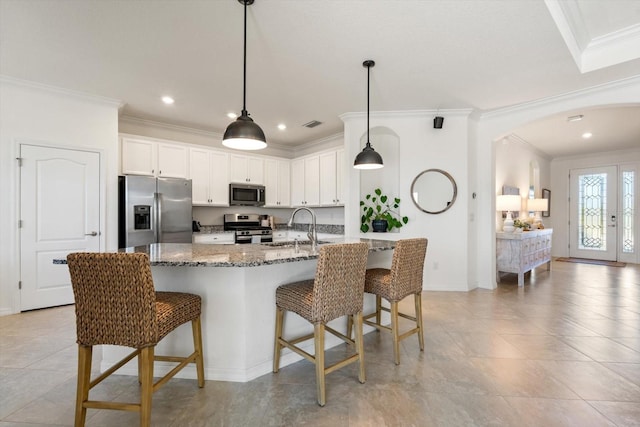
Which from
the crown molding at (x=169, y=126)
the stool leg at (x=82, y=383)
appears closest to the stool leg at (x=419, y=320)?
the stool leg at (x=82, y=383)

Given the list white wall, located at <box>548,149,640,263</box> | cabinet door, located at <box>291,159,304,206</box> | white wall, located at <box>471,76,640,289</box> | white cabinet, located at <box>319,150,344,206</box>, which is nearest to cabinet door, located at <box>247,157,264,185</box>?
cabinet door, located at <box>291,159,304,206</box>

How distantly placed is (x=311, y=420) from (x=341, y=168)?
4.04 m

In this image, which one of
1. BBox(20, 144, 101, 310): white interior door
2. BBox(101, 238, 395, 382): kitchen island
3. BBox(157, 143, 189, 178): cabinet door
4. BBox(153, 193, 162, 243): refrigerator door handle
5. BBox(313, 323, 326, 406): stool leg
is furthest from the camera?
BBox(157, 143, 189, 178): cabinet door

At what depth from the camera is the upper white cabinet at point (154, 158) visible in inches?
173

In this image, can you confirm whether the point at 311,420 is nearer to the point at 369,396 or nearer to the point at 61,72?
the point at 369,396

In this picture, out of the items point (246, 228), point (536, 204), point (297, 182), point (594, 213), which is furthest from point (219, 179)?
point (594, 213)

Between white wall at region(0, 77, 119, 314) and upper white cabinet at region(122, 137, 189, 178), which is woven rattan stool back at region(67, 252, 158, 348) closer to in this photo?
white wall at region(0, 77, 119, 314)

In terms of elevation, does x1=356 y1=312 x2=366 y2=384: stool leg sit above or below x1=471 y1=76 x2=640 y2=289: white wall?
below

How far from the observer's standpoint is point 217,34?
2547 mm

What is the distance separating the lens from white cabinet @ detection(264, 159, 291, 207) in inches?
232

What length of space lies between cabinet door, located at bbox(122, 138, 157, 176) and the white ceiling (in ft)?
1.60

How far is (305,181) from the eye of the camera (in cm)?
586

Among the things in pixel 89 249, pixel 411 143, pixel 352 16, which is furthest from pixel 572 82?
pixel 89 249

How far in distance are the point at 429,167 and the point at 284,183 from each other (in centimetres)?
284
